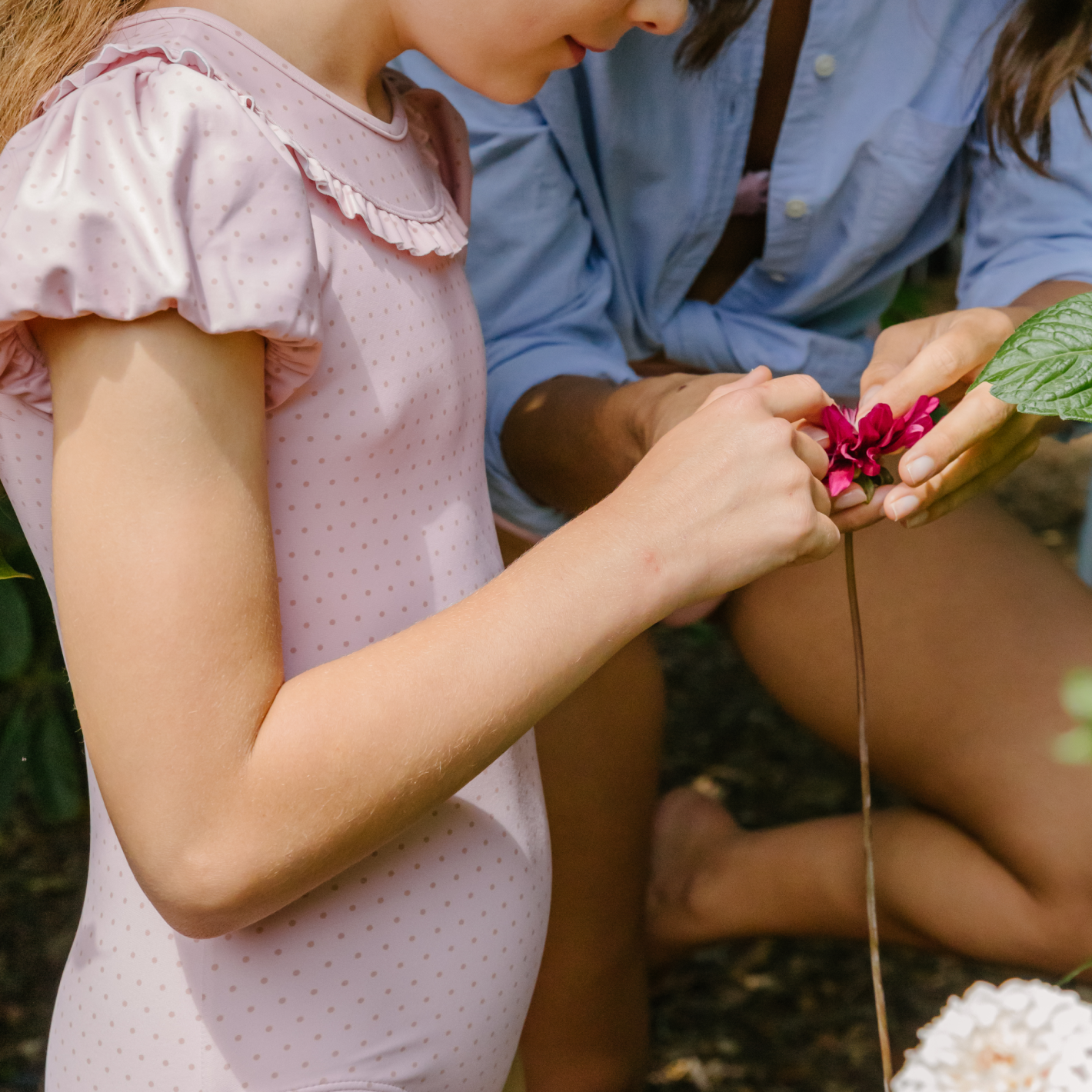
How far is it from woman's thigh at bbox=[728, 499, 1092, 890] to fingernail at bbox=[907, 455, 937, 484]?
1.61 ft

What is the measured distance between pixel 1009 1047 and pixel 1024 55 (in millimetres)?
1099

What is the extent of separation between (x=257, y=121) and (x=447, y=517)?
12.9 inches

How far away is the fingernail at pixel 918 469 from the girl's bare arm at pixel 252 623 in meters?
0.09

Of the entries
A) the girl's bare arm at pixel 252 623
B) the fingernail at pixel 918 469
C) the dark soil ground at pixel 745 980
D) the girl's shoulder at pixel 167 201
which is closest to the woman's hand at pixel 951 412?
the fingernail at pixel 918 469

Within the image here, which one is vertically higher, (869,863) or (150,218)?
(150,218)

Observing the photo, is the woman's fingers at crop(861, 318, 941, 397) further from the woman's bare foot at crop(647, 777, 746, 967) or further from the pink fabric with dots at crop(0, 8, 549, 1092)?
the woman's bare foot at crop(647, 777, 746, 967)

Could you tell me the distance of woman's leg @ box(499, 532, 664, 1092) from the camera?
4.68ft

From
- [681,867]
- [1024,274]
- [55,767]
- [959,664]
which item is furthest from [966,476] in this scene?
[55,767]

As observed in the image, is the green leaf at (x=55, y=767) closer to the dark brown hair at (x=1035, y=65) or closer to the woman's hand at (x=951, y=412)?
the woman's hand at (x=951, y=412)

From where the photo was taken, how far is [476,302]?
1344 millimetres

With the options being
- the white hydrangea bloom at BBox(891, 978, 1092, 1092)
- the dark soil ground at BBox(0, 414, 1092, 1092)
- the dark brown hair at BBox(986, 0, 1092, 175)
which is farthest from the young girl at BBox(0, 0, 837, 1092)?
the dark soil ground at BBox(0, 414, 1092, 1092)

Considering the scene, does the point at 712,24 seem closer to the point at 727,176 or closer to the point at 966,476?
the point at 727,176

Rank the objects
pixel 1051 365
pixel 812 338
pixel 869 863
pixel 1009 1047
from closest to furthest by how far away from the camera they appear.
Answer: pixel 1009 1047
pixel 1051 365
pixel 869 863
pixel 812 338

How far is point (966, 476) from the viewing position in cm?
97
